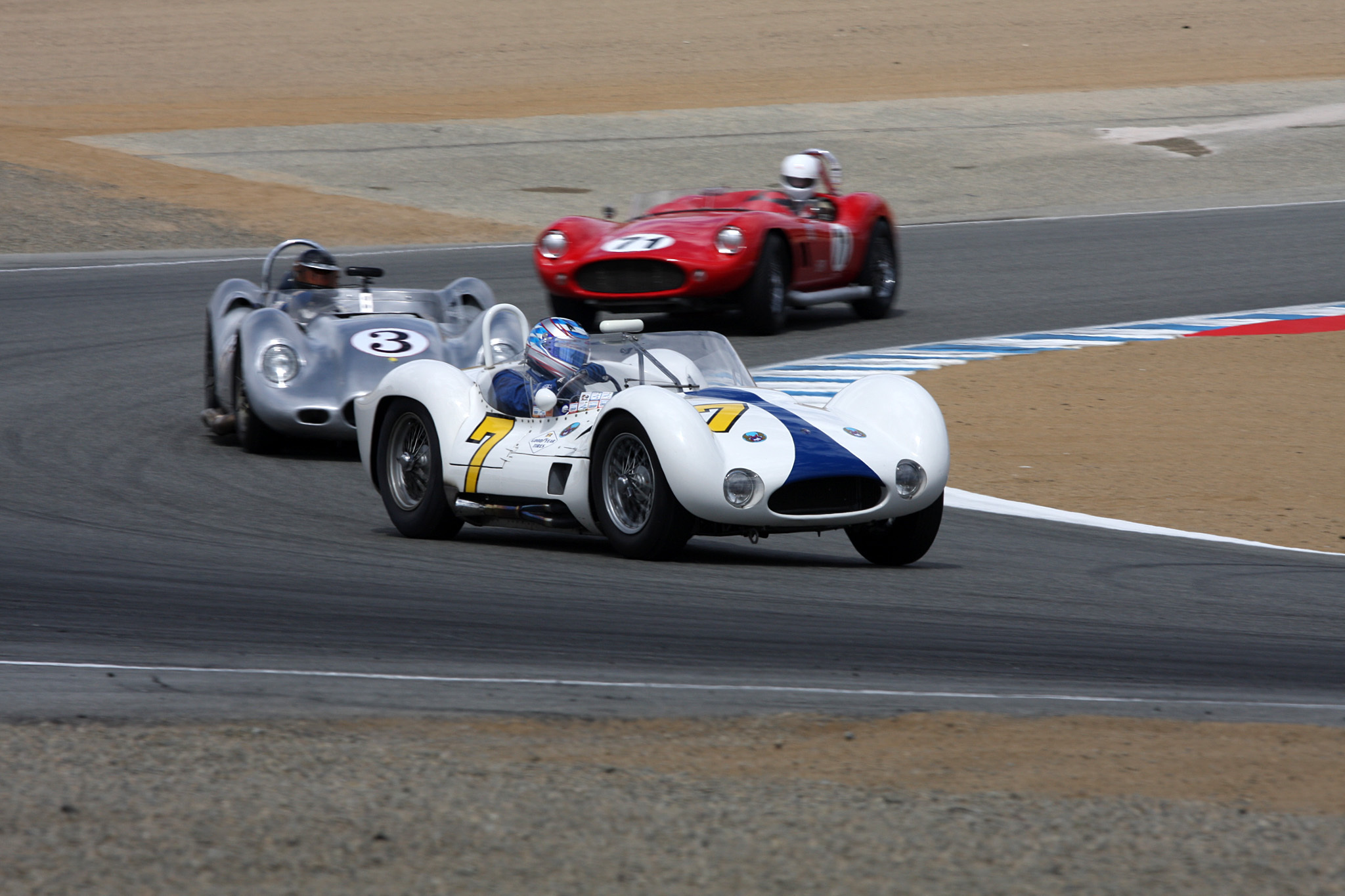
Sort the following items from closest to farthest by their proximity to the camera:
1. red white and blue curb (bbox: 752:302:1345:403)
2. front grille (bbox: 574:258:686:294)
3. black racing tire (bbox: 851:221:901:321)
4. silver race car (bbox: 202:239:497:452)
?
silver race car (bbox: 202:239:497:452) < red white and blue curb (bbox: 752:302:1345:403) < front grille (bbox: 574:258:686:294) < black racing tire (bbox: 851:221:901:321)

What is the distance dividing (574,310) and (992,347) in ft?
11.4

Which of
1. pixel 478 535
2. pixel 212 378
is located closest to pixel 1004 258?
pixel 212 378

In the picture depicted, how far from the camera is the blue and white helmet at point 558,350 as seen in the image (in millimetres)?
8312

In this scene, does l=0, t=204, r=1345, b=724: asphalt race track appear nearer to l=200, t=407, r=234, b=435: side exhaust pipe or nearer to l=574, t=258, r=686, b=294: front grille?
l=200, t=407, r=234, b=435: side exhaust pipe

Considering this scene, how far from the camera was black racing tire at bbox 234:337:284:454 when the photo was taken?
10.9m

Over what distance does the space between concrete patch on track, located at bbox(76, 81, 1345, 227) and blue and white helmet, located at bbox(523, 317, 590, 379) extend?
1643 cm

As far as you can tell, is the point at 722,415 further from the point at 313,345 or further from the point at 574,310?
the point at 574,310

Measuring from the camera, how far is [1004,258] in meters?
20.5

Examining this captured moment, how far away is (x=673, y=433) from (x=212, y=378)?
5.33 metres

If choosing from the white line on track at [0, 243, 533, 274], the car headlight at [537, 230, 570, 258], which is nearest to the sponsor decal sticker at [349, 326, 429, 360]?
the car headlight at [537, 230, 570, 258]

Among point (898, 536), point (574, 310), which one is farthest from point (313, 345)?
A: point (574, 310)

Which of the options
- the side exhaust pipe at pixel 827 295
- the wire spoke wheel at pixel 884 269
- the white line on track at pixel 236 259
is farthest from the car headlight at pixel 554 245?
the white line on track at pixel 236 259

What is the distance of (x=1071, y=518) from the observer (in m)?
9.14

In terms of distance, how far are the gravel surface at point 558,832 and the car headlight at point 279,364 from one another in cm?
637
